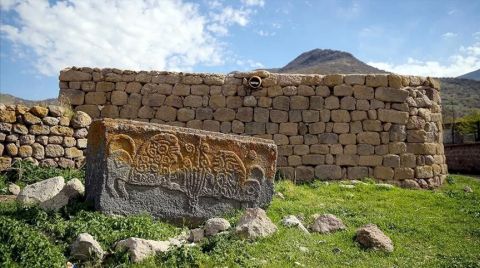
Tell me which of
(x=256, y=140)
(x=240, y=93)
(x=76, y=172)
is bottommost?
(x=76, y=172)

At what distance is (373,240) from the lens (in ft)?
17.9

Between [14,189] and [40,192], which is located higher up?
[40,192]

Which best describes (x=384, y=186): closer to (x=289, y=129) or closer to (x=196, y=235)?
(x=289, y=129)

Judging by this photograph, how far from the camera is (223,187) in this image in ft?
20.8

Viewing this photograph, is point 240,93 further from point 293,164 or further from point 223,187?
point 223,187

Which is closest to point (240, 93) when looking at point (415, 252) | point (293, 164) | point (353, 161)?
point (293, 164)

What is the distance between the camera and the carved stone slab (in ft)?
18.7

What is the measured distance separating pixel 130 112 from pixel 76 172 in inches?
122

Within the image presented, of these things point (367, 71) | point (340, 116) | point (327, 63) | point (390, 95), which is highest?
point (327, 63)

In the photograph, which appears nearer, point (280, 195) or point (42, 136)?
point (280, 195)

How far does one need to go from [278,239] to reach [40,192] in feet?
12.1

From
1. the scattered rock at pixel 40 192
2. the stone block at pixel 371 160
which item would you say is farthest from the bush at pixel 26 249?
the stone block at pixel 371 160

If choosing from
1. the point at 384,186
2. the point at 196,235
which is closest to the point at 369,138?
the point at 384,186

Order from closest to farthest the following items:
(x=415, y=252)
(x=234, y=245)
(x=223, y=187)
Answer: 1. (x=234, y=245)
2. (x=415, y=252)
3. (x=223, y=187)
